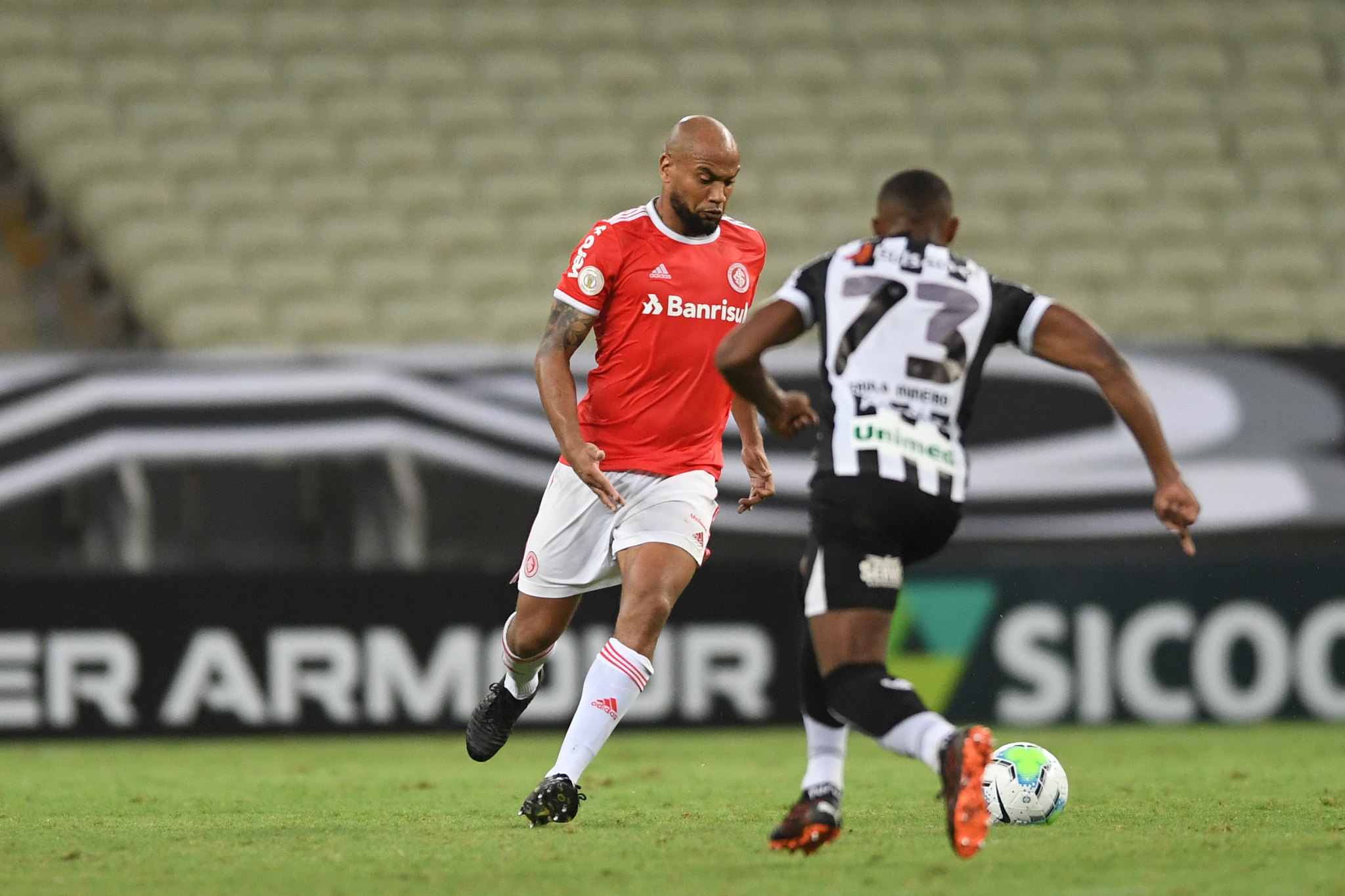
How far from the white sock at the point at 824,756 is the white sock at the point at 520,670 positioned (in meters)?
1.51

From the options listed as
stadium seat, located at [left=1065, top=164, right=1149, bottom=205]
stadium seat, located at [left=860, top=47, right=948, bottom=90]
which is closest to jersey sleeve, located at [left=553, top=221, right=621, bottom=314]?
stadium seat, located at [left=1065, top=164, right=1149, bottom=205]

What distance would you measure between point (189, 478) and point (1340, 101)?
30.4ft

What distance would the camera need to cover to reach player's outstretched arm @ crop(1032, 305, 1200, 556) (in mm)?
4684

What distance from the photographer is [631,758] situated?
906 centimetres

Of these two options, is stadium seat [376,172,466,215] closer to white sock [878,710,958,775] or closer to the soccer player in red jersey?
the soccer player in red jersey

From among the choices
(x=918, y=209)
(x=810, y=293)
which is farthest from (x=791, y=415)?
(x=918, y=209)

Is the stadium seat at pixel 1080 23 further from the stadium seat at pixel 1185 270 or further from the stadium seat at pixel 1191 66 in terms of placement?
the stadium seat at pixel 1185 270

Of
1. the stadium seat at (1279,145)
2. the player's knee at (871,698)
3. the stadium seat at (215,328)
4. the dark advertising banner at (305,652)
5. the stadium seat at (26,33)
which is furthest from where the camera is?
the stadium seat at (1279,145)

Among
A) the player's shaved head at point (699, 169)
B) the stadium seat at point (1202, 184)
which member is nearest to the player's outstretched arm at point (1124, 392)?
the player's shaved head at point (699, 169)

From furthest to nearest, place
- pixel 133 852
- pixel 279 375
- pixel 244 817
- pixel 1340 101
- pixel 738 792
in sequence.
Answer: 1. pixel 1340 101
2. pixel 279 375
3. pixel 738 792
4. pixel 244 817
5. pixel 133 852

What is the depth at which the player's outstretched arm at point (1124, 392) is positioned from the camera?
468cm

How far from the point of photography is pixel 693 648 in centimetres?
1026

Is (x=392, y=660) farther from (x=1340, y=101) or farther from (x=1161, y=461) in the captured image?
(x=1340, y=101)

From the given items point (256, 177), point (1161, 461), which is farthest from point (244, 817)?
point (256, 177)
